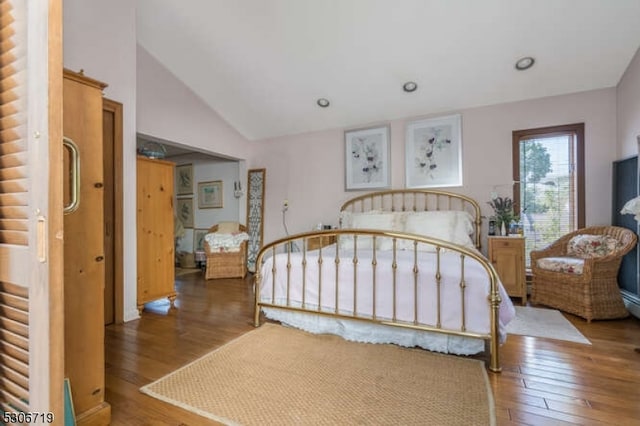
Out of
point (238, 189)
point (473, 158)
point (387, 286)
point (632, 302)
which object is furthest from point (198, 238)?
point (632, 302)

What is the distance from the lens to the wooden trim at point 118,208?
9.77ft

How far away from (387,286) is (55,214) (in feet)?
Result: 6.75

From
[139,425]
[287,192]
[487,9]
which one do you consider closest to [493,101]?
[487,9]

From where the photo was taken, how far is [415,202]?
14.2 feet

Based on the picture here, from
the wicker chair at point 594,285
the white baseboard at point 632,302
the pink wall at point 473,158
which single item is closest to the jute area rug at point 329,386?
the wicker chair at point 594,285

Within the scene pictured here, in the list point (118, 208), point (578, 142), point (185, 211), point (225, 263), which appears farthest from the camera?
point (185, 211)

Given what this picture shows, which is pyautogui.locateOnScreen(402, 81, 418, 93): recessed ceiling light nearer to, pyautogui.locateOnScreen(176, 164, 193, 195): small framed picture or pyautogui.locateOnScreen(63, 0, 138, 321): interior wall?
pyautogui.locateOnScreen(63, 0, 138, 321): interior wall

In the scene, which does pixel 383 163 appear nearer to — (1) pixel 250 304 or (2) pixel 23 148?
(1) pixel 250 304

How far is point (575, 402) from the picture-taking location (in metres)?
1.67

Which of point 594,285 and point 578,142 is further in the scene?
point 578,142

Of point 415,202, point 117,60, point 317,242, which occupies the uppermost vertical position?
point 117,60

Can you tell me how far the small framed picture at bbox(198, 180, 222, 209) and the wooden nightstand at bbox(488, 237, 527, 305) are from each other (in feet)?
15.4

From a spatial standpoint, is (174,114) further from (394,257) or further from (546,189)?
(546,189)

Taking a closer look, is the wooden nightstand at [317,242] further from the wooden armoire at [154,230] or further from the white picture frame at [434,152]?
the wooden armoire at [154,230]
